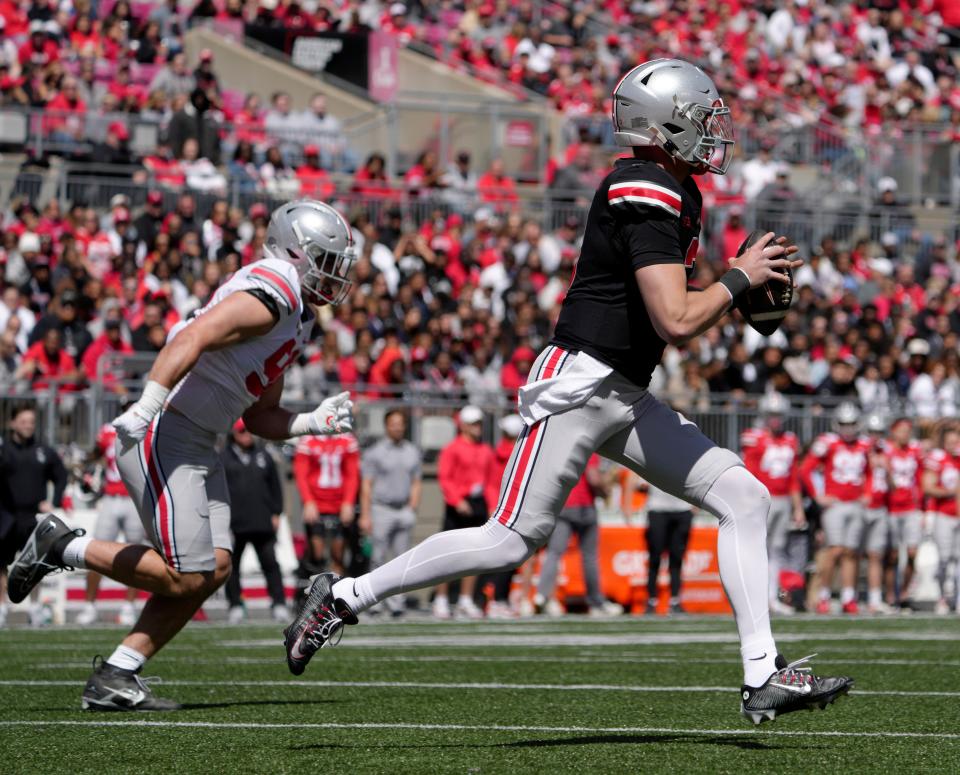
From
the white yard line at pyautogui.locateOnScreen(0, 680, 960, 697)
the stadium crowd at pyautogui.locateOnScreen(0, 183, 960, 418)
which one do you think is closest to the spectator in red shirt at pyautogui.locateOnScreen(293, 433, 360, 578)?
the stadium crowd at pyautogui.locateOnScreen(0, 183, 960, 418)

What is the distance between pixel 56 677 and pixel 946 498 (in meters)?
11.0

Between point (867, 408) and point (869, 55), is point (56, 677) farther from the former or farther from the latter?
point (869, 55)

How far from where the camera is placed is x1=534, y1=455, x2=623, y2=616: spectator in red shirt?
1535 centimetres

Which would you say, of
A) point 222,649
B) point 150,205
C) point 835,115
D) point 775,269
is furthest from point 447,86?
point 775,269

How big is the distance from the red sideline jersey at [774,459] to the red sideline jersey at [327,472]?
3.80 meters

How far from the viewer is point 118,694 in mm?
6414

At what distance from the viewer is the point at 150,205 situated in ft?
59.3

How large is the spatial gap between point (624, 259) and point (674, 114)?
49 centimetres

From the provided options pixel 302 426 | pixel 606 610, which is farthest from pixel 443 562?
pixel 606 610

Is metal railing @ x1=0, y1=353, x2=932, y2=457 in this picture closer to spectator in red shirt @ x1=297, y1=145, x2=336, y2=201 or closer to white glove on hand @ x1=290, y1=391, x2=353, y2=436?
spectator in red shirt @ x1=297, y1=145, x2=336, y2=201

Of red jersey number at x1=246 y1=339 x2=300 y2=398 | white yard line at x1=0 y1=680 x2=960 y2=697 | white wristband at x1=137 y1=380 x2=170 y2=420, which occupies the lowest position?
white yard line at x1=0 y1=680 x2=960 y2=697

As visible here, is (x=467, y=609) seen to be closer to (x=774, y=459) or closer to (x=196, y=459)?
(x=774, y=459)

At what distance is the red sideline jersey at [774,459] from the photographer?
55.0 feet

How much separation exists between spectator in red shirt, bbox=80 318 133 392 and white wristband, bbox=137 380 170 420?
32.9 feet
